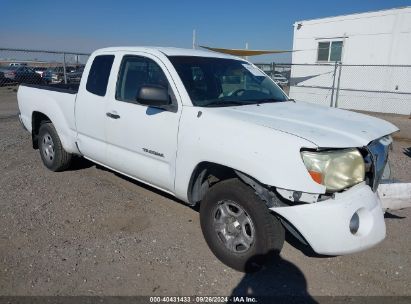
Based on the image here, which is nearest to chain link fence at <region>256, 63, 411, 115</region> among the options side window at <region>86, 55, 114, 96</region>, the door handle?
side window at <region>86, 55, 114, 96</region>

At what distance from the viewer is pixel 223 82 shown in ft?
13.2

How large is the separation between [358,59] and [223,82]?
12731 millimetres

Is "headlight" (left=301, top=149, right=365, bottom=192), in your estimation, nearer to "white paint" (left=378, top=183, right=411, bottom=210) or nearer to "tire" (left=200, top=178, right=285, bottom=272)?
"white paint" (left=378, top=183, right=411, bottom=210)

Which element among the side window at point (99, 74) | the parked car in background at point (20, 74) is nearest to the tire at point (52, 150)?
the side window at point (99, 74)

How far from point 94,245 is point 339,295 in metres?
2.26

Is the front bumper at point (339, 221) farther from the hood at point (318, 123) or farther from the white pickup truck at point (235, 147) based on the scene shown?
the hood at point (318, 123)

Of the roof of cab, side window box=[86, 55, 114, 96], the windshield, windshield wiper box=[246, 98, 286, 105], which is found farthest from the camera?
side window box=[86, 55, 114, 96]

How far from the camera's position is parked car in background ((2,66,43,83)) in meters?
20.2

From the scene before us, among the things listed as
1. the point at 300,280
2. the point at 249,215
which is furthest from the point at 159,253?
the point at 300,280

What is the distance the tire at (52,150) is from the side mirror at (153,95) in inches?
96.6

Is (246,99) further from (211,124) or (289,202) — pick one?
(289,202)

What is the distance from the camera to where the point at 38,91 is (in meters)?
5.59

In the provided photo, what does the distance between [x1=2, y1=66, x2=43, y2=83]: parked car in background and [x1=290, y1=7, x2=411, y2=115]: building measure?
14114mm

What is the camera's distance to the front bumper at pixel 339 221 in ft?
8.46
